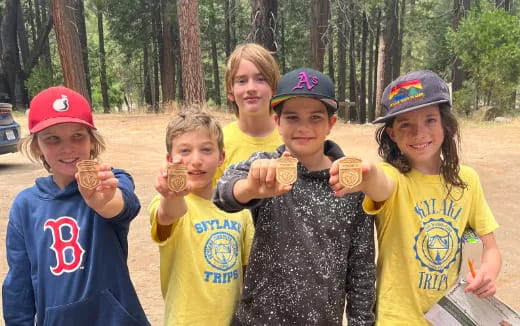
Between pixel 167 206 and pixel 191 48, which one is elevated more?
pixel 191 48

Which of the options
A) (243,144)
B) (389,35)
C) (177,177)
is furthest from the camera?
(389,35)

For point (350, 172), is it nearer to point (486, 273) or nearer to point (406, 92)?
point (406, 92)

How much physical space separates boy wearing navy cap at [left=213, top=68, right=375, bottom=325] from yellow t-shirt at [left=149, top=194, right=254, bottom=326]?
0.54ft

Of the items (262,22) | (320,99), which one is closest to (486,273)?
(320,99)

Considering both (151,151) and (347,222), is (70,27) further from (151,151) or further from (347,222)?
(347,222)

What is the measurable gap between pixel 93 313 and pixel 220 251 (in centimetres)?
64

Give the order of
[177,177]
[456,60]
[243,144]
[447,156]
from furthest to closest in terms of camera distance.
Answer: [456,60] → [243,144] → [447,156] → [177,177]

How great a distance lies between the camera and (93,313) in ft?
7.17

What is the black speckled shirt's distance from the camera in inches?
77.9

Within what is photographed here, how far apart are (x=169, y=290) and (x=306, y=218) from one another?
0.80 meters

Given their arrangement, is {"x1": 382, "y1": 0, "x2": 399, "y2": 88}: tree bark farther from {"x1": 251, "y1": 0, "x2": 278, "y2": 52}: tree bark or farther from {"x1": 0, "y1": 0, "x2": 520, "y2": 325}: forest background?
{"x1": 251, "y1": 0, "x2": 278, "y2": 52}: tree bark

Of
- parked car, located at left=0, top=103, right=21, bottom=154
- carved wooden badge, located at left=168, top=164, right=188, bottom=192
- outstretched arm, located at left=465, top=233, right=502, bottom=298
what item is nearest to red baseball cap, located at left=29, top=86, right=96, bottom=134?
carved wooden badge, located at left=168, top=164, right=188, bottom=192

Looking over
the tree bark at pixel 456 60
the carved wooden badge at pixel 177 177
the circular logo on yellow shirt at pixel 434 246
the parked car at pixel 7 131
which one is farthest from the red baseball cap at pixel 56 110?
the tree bark at pixel 456 60

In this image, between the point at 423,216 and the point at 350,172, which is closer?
the point at 350,172
